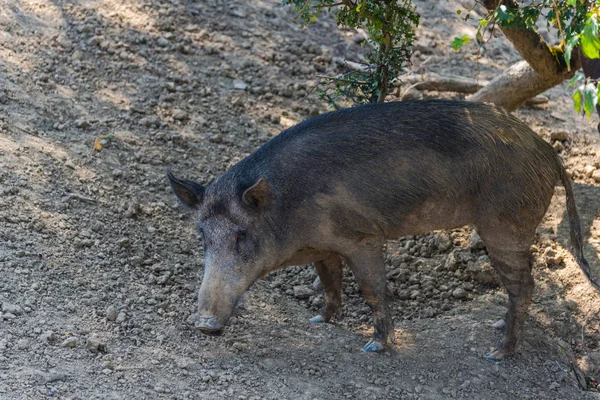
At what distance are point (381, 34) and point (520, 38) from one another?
1377 mm

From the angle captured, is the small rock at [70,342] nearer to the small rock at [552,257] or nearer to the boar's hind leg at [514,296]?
the boar's hind leg at [514,296]

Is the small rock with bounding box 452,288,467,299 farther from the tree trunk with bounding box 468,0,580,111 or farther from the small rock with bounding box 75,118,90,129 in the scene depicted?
the small rock with bounding box 75,118,90,129

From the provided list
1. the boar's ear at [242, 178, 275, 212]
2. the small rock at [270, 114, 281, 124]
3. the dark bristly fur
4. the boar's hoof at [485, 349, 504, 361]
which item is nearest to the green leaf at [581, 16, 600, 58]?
the dark bristly fur

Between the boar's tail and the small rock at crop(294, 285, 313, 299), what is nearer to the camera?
the boar's tail

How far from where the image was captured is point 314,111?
9320mm

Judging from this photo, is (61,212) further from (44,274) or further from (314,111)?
(314,111)

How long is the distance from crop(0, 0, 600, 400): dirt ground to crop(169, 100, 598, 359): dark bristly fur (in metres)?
0.69

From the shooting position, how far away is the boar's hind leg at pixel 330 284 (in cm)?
664

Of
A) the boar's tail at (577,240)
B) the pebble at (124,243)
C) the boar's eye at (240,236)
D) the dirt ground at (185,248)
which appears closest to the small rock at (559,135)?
the dirt ground at (185,248)

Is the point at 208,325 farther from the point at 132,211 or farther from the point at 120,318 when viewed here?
the point at 132,211

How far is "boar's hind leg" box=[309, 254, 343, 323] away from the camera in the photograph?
6.64 meters

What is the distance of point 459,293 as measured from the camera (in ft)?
23.1

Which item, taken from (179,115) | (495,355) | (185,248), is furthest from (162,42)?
Result: (495,355)

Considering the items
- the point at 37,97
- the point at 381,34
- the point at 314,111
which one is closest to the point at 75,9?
the point at 37,97
